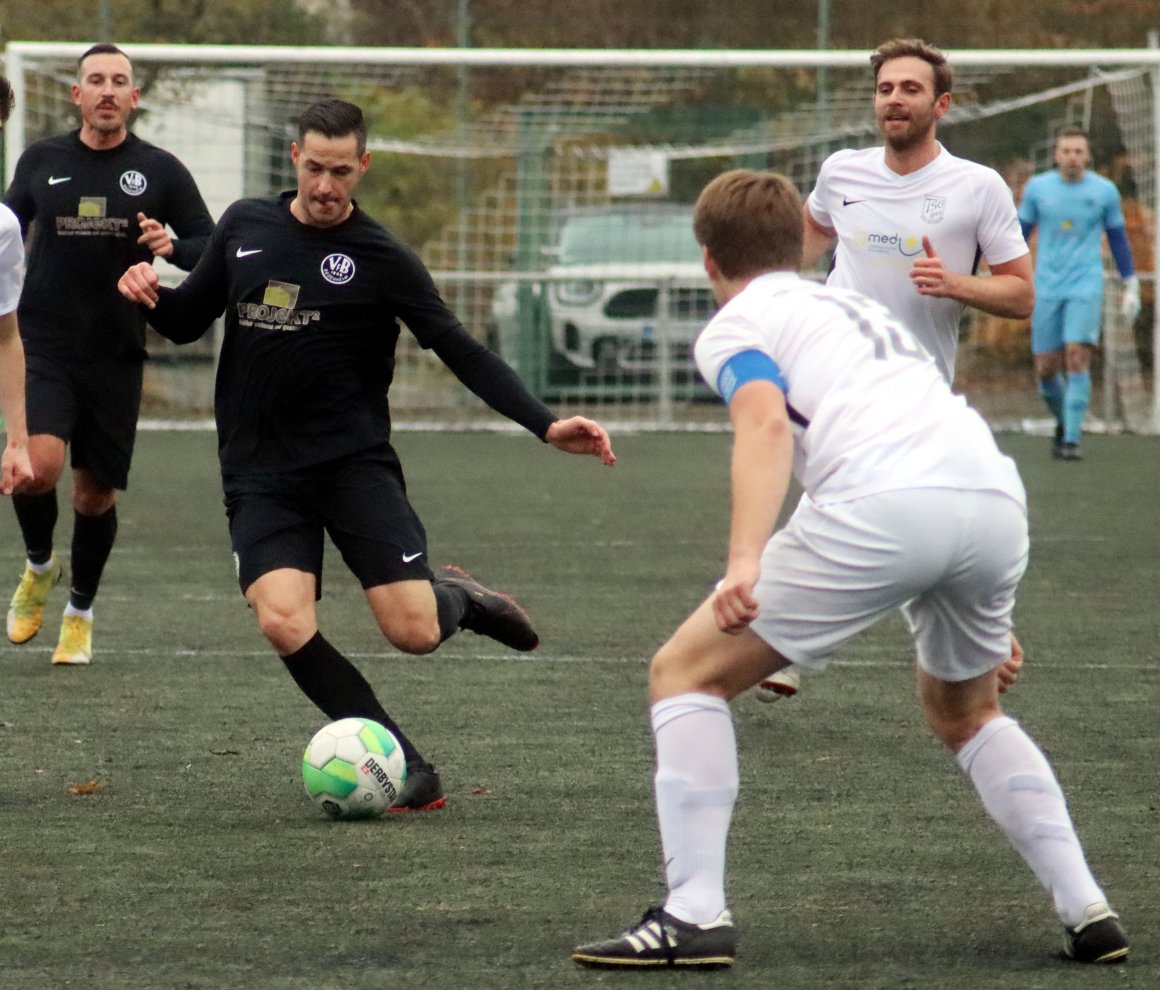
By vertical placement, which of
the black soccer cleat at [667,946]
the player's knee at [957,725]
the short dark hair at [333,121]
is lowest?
the black soccer cleat at [667,946]

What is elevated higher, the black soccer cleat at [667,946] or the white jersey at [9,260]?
the white jersey at [9,260]

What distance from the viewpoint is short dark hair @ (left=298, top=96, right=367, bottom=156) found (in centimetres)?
514

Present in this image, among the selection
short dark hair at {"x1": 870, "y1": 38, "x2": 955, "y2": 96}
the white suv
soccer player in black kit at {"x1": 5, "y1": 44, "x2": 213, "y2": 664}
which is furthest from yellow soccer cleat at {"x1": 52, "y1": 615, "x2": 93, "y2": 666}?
the white suv

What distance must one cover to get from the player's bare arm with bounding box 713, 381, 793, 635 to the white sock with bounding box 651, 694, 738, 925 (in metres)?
0.22

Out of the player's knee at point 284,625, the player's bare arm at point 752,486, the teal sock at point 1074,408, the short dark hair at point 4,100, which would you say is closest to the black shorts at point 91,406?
the short dark hair at point 4,100

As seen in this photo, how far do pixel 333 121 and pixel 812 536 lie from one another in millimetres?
1987

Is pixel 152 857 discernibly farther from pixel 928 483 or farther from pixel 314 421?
pixel 928 483

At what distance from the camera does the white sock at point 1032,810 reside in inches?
154

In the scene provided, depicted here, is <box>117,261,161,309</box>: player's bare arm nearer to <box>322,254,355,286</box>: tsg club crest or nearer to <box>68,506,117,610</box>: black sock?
<box>322,254,355,286</box>: tsg club crest

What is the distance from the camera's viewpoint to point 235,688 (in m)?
6.81

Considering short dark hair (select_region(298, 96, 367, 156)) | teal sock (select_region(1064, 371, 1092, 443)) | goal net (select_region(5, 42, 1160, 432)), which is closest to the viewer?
short dark hair (select_region(298, 96, 367, 156))

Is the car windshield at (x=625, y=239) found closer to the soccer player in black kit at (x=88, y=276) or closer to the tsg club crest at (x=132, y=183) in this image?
the soccer player in black kit at (x=88, y=276)

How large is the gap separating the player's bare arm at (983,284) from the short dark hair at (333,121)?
154 cm

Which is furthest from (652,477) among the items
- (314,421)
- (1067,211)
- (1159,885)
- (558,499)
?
(1159,885)
